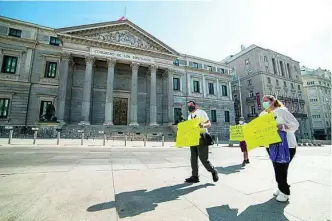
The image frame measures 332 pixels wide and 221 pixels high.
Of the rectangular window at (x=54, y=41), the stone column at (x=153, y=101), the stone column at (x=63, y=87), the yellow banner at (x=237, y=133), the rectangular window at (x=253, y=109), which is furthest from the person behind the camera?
the rectangular window at (x=253, y=109)

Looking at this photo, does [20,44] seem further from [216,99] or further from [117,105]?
[216,99]

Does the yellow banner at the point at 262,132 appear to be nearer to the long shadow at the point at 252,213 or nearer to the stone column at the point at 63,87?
the long shadow at the point at 252,213

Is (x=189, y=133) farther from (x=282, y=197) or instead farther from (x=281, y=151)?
(x=282, y=197)

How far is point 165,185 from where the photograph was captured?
3219 millimetres

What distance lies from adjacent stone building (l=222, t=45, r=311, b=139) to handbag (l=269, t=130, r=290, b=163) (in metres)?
36.7

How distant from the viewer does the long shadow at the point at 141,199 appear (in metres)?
2.08

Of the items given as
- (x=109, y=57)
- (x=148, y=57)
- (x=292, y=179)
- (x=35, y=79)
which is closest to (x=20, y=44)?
(x=35, y=79)

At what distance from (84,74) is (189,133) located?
996 inches

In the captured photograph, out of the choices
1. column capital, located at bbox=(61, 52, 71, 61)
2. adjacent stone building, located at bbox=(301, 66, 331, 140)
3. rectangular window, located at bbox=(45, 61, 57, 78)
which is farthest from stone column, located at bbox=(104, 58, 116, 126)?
adjacent stone building, located at bbox=(301, 66, 331, 140)

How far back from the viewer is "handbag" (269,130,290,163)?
2652 mm

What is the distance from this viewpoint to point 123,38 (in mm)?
24812

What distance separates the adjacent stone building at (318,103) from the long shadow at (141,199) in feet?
196

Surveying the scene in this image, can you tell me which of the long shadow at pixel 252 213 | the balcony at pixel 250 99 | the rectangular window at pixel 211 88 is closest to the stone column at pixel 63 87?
the long shadow at pixel 252 213

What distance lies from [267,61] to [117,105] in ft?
121
